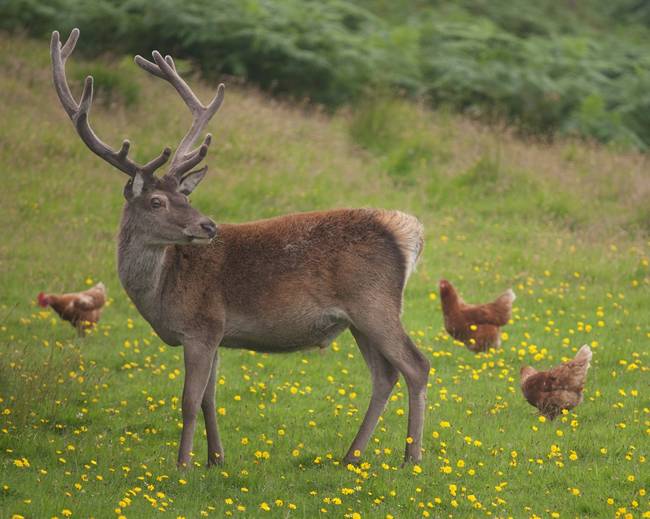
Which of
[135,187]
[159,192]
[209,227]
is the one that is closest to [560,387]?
[209,227]

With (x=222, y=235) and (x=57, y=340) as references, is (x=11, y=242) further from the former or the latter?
(x=222, y=235)

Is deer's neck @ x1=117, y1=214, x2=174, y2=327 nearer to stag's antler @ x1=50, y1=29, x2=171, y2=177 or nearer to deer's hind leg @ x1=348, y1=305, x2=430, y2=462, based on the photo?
stag's antler @ x1=50, y1=29, x2=171, y2=177

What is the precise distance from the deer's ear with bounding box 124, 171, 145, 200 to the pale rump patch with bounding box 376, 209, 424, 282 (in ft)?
5.49

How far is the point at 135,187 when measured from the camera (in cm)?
766

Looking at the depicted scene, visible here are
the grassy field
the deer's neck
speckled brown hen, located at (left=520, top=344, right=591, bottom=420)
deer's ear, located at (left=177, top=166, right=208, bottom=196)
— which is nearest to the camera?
the grassy field

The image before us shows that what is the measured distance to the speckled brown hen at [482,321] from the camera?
34.5ft

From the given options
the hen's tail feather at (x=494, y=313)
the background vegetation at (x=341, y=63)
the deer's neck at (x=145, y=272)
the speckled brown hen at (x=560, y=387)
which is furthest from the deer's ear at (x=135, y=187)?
the background vegetation at (x=341, y=63)

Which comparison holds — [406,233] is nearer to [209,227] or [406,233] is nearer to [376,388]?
[376,388]

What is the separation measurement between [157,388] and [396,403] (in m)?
2.05

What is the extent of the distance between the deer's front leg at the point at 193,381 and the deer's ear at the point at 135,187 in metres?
1.11

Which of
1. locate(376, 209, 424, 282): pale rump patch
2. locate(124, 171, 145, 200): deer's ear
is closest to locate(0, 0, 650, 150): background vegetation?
locate(376, 209, 424, 282): pale rump patch

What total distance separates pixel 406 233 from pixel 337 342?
341cm

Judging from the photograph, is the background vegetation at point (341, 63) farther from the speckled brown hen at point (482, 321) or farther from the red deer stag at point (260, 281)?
the red deer stag at point (260, 281)

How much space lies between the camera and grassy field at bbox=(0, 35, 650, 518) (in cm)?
712
